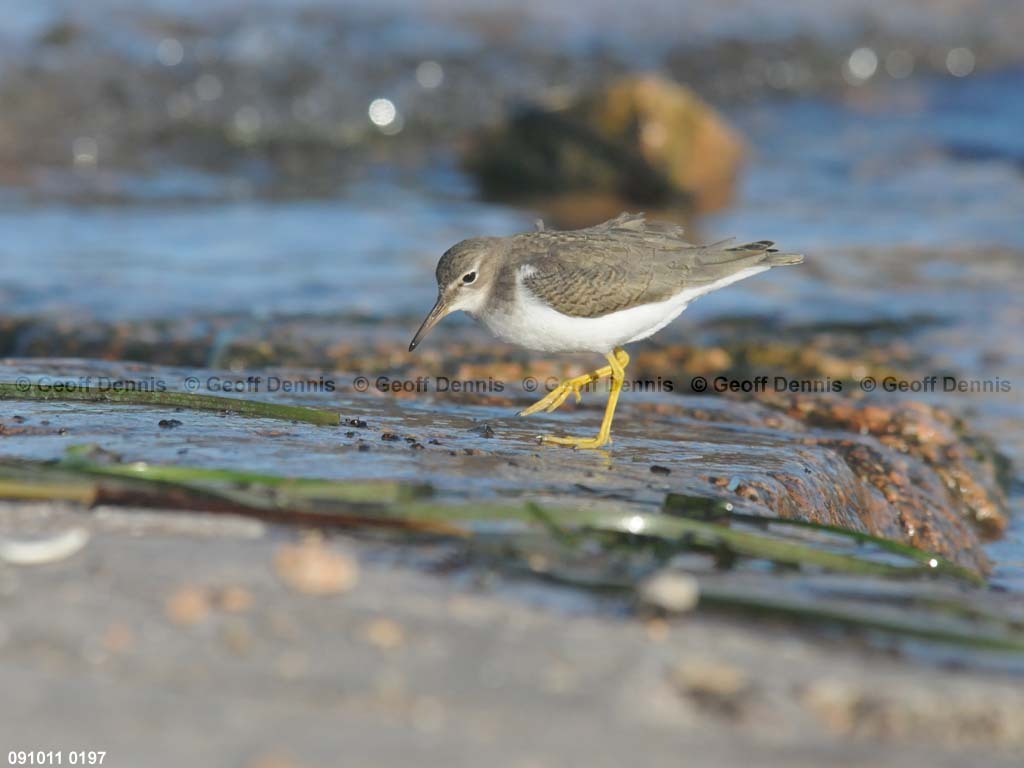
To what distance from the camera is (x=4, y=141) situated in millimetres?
14750

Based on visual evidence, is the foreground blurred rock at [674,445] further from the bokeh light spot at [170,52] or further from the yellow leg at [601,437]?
the bokeh light spot at [170,52]

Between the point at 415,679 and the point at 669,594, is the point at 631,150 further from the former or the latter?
the point at 415,679

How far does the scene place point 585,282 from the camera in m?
5.04

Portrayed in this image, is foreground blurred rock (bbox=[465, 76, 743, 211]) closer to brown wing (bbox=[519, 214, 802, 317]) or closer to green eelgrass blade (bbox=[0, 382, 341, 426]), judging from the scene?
brown wing (bbox=[519, 214, 802, 317])

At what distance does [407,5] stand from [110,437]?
51.6 ft

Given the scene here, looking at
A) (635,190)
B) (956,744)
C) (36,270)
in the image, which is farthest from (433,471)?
(635,190)

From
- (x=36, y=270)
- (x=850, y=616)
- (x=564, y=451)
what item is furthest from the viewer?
(x=36, y=270)

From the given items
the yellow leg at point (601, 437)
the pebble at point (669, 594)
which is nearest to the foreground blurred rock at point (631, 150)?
the yellow leg at point (601, 437)

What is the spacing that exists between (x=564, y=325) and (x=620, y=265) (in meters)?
0.36

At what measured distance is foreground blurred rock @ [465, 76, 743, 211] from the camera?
1373 centimetres

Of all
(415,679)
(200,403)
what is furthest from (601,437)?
(415,679)

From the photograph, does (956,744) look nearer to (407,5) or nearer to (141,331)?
(141,331)

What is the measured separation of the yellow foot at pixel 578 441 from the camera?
4879 mm

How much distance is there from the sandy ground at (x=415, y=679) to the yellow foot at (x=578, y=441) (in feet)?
5.68
